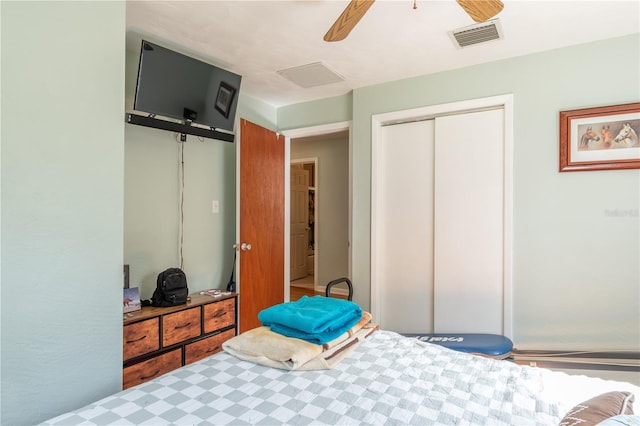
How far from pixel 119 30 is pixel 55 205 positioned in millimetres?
910

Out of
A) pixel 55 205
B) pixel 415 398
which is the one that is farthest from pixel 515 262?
pixel 55 205

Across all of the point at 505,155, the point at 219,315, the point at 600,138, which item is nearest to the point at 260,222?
the point at 219,315

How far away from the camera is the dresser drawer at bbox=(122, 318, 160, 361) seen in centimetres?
205

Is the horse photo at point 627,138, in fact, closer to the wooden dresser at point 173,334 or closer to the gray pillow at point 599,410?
the gray pillow at point 599,410

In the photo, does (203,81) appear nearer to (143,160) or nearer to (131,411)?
(143,160)

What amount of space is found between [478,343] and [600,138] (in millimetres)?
1617

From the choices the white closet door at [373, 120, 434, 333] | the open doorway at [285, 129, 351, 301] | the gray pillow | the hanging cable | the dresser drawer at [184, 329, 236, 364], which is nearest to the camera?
the gray pillow

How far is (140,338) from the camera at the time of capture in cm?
213

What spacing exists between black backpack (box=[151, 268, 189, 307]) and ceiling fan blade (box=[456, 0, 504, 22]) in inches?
91.1

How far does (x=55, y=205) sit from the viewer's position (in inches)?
57.9

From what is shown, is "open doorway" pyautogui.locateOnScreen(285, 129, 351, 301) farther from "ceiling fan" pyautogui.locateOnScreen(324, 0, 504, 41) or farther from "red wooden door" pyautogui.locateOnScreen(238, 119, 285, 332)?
"ceiling fan" pyautogui.locateOnScreen(324, 0, 504, 41)

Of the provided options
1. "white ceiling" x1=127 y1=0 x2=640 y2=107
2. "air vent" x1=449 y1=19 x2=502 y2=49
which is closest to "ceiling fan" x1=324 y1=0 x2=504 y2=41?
"white ceiling" x1=127 y1=0 x2=640 y2=107

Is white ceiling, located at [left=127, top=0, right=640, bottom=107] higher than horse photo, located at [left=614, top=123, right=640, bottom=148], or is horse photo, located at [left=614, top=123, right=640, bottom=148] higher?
white ceiling, located at [left=127, top=0, right=640, bottom=107]

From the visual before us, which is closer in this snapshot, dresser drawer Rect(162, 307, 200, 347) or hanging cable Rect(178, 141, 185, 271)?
dresser drawer Rect(162, 307, 200, 347)
